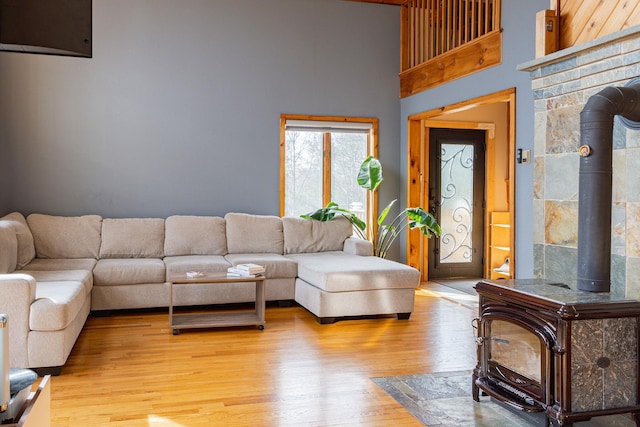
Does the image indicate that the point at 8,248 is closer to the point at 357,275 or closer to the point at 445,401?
the point at 357,275

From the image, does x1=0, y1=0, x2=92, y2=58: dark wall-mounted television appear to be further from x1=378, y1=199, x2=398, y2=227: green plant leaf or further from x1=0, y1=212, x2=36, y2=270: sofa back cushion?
x1=378, y1=199, x2=398, y2=227: green plant leaf

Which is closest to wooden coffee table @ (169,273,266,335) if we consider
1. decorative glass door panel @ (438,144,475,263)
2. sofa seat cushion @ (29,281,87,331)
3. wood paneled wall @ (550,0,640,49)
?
sofa seat cushion @ (29,281,87,331)

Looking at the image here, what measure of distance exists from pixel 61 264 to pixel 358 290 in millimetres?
2705

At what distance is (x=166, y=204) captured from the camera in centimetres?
656

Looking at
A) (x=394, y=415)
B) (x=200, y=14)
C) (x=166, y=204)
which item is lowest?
(x=394, y=415)

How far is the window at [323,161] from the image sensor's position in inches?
279

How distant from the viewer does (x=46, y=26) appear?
7.23ft

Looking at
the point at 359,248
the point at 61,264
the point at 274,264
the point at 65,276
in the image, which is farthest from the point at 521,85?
the point at 61,264

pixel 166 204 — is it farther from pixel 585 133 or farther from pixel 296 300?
pixel 585 133

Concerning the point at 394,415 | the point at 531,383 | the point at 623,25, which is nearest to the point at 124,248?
the point at 394,415

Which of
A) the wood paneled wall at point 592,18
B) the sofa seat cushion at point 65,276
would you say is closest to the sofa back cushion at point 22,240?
the sofa seat cushion at point 65,276

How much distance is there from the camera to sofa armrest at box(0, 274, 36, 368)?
352 centimetres

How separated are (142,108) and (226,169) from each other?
3.71 feet

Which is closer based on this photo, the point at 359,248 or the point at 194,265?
the point at 194,265
